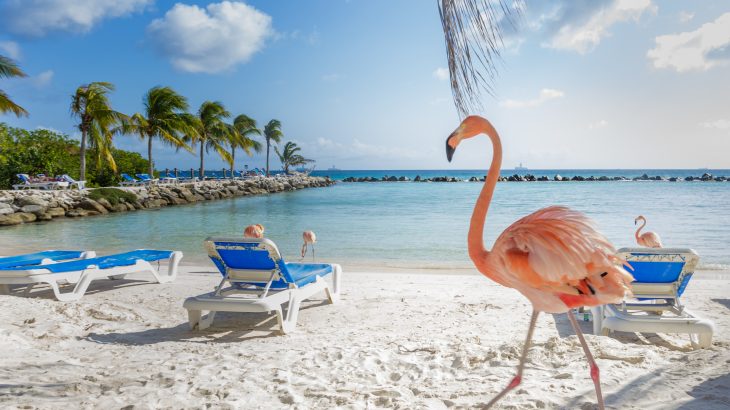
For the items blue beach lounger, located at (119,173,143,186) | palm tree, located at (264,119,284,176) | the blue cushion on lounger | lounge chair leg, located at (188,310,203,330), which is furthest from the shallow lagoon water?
palm tree, located at (264,119,284,176)

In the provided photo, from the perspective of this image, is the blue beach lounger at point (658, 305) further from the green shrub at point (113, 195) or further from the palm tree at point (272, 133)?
the palm tree at point (272, 133)

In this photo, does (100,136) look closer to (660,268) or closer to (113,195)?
(113,195)

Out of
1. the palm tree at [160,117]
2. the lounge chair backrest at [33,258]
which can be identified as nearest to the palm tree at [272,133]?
the palm tree at [160,117]

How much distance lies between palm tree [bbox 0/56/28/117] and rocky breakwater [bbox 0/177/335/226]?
3.58 m

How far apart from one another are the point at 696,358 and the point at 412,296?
3308mm

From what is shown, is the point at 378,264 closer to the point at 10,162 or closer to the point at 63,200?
the point at 63,200

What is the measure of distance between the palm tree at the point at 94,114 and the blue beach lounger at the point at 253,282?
74.0 ft

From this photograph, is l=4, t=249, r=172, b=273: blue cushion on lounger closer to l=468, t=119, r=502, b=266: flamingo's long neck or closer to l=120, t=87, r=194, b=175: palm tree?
l=468, t=119, r=502, b=266: flamingo's long neck

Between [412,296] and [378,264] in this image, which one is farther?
[378,264]

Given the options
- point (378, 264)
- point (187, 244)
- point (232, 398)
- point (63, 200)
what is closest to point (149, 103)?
point (63, 200)

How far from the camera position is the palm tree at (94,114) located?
23.8 m

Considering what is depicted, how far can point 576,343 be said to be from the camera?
3961 millimetres

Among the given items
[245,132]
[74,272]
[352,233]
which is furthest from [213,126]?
[74,272]

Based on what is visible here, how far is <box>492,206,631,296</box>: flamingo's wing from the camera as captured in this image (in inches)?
74.4
